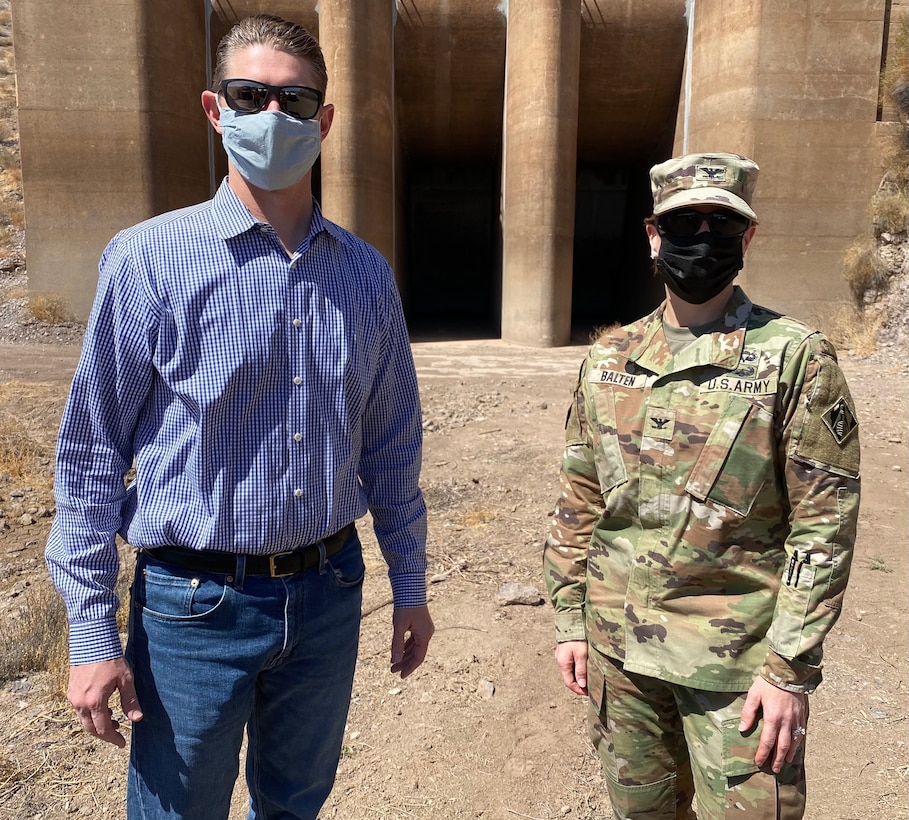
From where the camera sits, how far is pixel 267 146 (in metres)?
1.62

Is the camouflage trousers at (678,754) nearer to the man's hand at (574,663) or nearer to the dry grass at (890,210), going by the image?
the man's hand at (574,663)

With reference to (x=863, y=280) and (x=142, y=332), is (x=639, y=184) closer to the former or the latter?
(x=863, y=280)

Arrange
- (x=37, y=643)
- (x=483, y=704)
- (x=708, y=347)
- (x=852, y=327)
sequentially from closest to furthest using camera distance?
1. (x=708, y=347)
2. (x=483, y=704)
3. (x=37, y=643)
4. (x=852, y=327)

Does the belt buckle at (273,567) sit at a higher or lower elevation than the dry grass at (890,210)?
lower

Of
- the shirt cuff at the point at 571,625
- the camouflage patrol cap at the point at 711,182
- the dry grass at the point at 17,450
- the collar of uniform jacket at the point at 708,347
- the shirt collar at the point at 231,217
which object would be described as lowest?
the dry grass at the point at 17,450

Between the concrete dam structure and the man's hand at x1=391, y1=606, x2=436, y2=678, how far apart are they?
1279 cm

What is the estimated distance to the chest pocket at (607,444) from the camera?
1.81 meters

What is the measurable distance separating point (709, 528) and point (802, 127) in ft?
45.4

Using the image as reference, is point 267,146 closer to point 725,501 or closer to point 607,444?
point 607,444

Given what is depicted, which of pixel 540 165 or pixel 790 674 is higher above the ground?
pixel 540 165

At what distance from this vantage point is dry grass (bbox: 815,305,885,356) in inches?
A: 469

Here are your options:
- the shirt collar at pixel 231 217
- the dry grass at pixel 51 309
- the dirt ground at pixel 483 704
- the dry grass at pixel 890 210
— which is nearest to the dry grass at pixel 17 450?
the dirt ground at pixel 483 704

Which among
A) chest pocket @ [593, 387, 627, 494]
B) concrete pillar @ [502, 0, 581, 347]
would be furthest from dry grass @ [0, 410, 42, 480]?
concrete pillar @ [502, 0, 581, 347]

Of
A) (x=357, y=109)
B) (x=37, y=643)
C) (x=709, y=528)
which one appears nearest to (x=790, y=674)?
(x=709, y=528)
